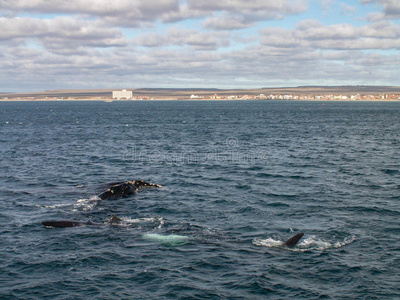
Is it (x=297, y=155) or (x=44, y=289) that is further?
(x=297, y=155)

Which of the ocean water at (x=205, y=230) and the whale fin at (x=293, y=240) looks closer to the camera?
the ocean water at (x=205, y=230)

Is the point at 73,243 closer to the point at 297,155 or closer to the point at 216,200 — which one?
the point at 216,200

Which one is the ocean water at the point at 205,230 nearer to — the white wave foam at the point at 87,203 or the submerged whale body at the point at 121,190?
the white wave foam at the point at 87,203

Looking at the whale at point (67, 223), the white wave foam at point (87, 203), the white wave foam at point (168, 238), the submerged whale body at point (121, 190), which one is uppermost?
the submerged whale body at point (121, 190)

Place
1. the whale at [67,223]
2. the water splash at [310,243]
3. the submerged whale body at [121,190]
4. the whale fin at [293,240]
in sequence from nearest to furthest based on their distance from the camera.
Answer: the water splash at [310,243] → the whale fin at [293,240] → the whale at [67,223] → the submerged whale body at [121,190]

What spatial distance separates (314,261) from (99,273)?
39.5 ft

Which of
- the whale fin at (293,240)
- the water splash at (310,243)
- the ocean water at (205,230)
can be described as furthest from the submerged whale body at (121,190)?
the whale fin at (293,240)

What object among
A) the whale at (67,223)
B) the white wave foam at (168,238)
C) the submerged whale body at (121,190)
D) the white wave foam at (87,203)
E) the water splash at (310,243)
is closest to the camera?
the water splash at (310,243)

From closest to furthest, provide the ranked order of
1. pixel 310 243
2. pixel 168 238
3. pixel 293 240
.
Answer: pixel 293 240 < pixel 310 243 < pixel 168 238

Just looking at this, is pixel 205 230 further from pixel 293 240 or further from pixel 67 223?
pixel 67 223

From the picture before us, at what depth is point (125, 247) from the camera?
25.4 metres

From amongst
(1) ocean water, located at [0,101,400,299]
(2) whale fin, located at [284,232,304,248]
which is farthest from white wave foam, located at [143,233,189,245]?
(2) whale fin, located at [284,232,304,248]

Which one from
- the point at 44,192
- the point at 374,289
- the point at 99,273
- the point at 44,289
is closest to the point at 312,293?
the point at 374,289

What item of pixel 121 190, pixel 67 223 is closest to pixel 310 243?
pixel 67 223
